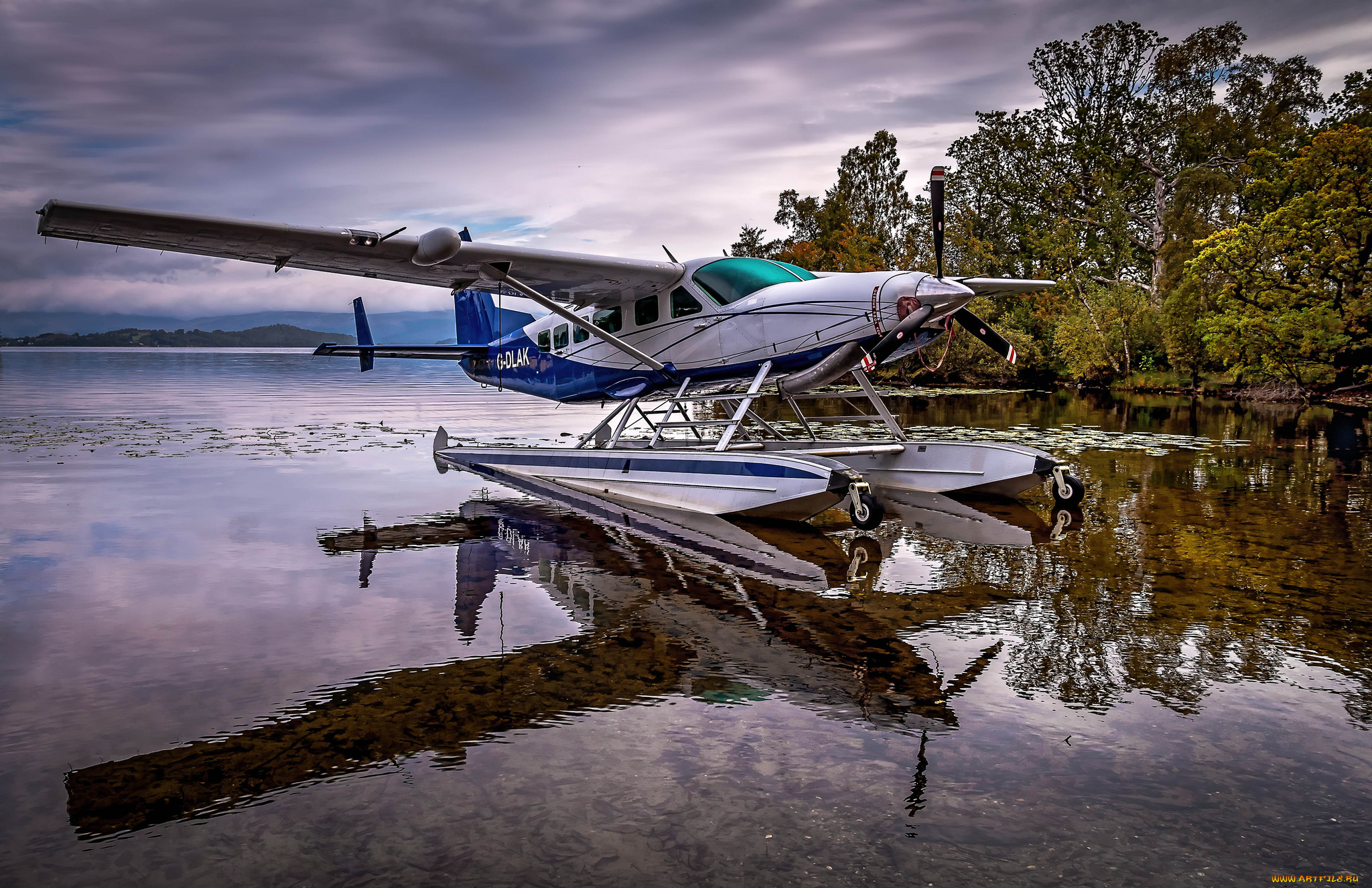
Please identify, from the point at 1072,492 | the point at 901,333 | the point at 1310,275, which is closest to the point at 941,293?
the point at 901,333

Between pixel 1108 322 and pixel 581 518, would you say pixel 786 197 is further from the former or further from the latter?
pixel 581 518

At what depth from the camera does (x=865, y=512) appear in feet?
24.9

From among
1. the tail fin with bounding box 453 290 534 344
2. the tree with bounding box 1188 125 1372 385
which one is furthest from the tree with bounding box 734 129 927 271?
the tail fin with bounding box 453 290 534 344

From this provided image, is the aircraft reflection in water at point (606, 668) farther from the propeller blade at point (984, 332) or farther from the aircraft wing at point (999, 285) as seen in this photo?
the aircraft wing at point (999, 285)

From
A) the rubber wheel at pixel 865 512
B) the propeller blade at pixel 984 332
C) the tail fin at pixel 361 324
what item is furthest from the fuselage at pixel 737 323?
the tail fin at pixel 361 324

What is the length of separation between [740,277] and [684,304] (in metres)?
0.83

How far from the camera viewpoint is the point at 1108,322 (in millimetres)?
36812

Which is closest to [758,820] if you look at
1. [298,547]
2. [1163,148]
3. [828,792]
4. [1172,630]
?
[828,792]

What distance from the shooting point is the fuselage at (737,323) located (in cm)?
879

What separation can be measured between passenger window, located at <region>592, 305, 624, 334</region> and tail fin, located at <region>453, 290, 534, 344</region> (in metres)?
3.78

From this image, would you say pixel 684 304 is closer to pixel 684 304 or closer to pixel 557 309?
pixel 684 304

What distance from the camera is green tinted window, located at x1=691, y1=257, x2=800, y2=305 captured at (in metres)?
9.88

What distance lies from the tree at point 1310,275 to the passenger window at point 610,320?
22795 millimetres

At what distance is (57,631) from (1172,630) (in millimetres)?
6486
